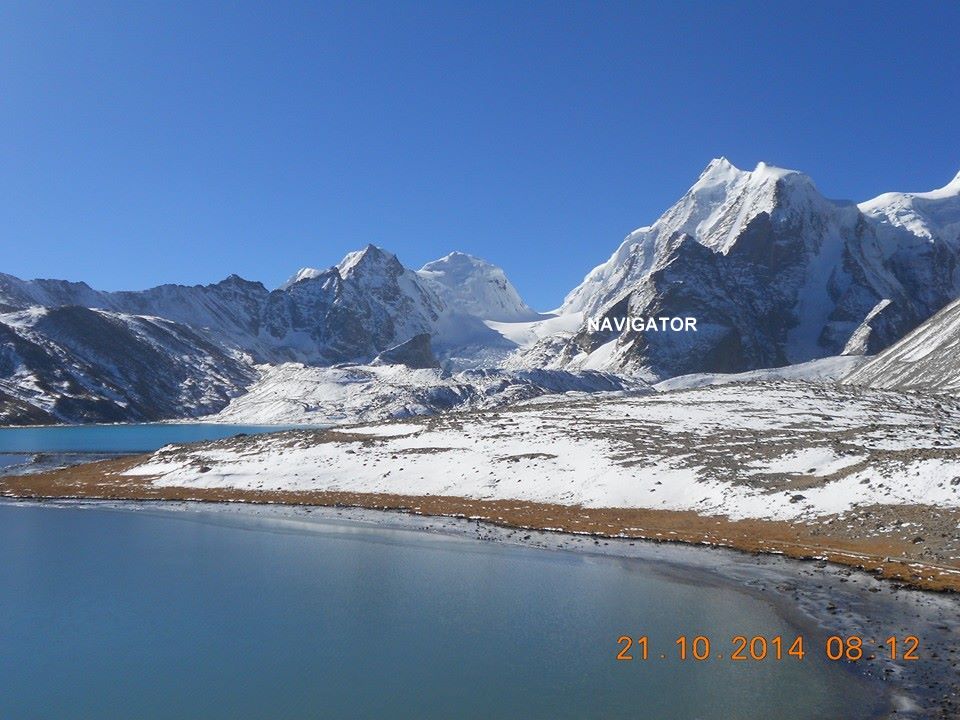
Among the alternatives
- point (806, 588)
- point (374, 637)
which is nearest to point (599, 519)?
point (806, 588)

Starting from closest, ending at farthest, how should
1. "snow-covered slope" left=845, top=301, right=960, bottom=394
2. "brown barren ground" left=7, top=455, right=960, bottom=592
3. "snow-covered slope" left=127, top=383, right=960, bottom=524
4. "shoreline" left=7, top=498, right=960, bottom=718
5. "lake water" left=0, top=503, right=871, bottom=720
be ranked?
"lake water" left=0, top=503, right=871, bottom=720 < "shoreline" left=7, top=498, right=960, bottom=718 < "brown barren ground" left=7, top=455, right=960, bottom=592 < "snow-covered slope" left=127, top=383, right=960, bottom=524 < "snow-covered slope" left=845, top=301, right=960, bottom=394

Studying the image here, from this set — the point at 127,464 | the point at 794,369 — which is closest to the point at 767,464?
the point at 127,464

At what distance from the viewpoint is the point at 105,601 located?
3158cm

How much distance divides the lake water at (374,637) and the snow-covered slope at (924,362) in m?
95.7

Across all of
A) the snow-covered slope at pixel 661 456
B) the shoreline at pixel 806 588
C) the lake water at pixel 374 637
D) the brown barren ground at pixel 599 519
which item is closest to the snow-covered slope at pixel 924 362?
the snow-covered slope at pixel 661 456

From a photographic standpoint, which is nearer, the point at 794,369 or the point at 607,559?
the point at 607,559

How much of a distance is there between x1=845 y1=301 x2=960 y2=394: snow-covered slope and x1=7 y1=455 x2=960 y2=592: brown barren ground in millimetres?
77837

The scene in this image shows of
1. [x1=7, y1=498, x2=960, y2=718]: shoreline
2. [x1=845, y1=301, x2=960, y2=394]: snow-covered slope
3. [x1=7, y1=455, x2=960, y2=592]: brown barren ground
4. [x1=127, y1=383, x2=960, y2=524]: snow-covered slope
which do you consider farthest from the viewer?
[x1=845, y1=301, x2=960, y2=394]: snow-covered slope

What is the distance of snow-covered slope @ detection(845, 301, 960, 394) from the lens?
123m

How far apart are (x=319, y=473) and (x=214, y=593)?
1576 inches

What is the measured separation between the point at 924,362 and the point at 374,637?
136129 millimetres

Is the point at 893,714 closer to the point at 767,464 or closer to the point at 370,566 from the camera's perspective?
the point at 370,566

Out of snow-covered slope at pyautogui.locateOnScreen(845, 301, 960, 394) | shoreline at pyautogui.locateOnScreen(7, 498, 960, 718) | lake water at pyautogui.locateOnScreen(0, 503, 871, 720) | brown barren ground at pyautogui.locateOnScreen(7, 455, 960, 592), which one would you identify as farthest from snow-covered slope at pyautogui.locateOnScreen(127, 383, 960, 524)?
snow-covered slope at pyautogui.locateOnScreen(845, 301, 960, 394)

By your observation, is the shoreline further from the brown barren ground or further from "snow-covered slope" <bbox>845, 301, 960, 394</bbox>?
"snow-covered slope" <bbox>845, 301, 960, 394</bbox>
